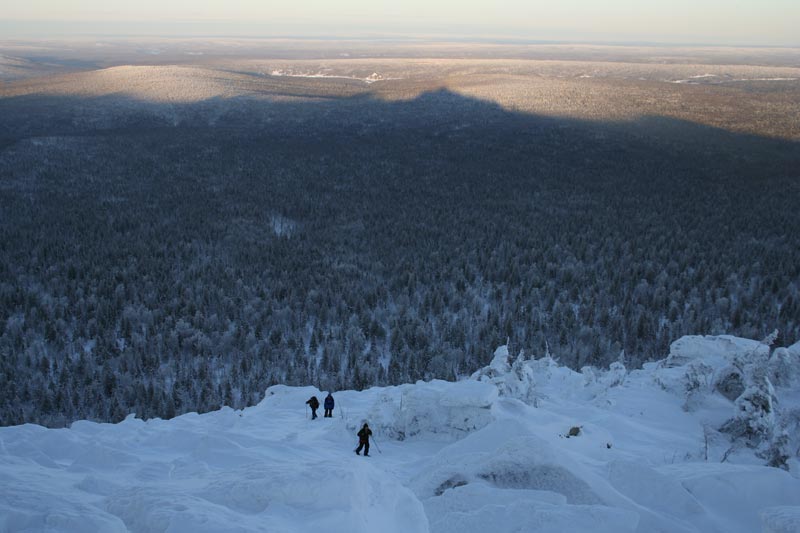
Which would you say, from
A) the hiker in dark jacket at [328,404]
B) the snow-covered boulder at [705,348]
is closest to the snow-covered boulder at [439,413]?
the hiker in dark jacket at [328,404]

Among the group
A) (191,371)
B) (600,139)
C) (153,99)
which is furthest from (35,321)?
(153,99)

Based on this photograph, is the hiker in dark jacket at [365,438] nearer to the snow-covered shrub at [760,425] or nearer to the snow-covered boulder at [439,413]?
the snow-covered boulder at [439,413]

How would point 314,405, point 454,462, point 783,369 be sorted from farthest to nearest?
point 783,369 → point 314,405 → point 454,462

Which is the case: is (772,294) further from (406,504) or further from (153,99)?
(153,99)

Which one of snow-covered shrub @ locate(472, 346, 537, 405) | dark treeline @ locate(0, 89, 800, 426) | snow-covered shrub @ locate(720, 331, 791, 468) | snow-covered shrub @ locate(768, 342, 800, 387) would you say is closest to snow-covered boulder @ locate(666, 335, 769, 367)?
snow-covered shrub @ locate(768, 342, 800, 387)

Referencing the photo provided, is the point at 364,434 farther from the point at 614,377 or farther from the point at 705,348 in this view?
the point at 705,348

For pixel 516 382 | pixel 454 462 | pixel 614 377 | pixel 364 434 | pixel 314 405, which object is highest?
pixel 454 462

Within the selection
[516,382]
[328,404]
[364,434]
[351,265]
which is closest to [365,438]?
[364,434]
